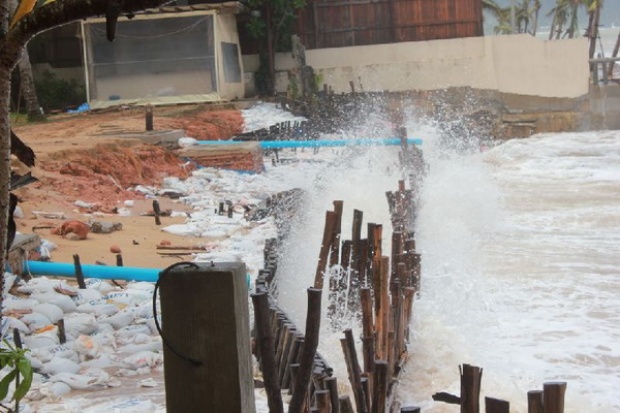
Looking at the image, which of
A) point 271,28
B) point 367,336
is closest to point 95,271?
point 367,336

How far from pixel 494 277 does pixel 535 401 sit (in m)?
6.87

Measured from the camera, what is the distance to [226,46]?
25000 millimetres

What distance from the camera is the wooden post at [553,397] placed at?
3.30 metres

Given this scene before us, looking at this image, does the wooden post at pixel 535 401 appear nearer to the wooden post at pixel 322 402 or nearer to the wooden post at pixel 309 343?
the wooden post at pixel 322 402

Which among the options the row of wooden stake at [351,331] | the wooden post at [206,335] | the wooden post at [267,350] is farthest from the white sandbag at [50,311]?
the wooden post at [206,335]

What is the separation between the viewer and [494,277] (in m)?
10.1

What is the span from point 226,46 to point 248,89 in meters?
2.50

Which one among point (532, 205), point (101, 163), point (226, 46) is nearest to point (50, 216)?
point (101, 163)

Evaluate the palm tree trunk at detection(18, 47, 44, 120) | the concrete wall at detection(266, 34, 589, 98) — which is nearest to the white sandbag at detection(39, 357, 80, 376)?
the palm tree trunk at detection(18, 47, 44, 120)

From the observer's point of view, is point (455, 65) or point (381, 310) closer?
point (381, 310)

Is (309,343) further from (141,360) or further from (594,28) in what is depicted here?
(594,28)

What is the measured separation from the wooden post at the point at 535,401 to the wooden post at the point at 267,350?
0.98 meters

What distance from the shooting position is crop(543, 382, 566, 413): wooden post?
3299mm

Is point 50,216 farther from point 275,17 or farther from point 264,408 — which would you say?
point 275,17
